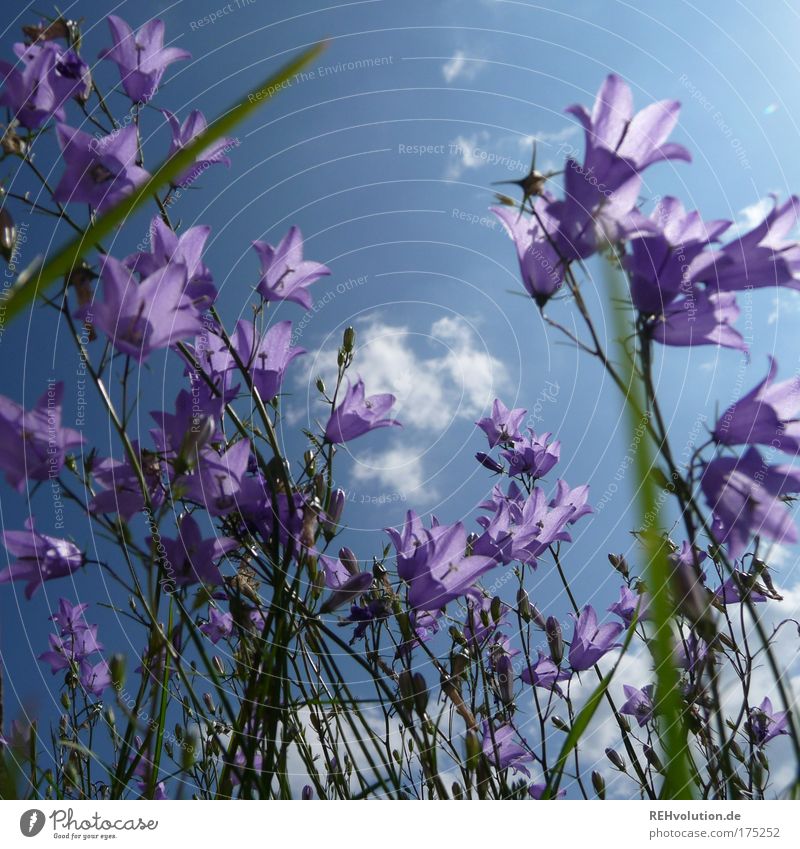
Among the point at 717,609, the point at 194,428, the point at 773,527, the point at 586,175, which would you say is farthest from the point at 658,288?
the point at 717,609

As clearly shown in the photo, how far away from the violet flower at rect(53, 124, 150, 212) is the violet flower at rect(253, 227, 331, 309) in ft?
0.61

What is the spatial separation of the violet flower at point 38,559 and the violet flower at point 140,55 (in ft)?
1.87

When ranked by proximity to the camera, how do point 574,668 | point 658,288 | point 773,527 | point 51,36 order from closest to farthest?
point 658,288, point 773,527, point 51,36, point 574,668

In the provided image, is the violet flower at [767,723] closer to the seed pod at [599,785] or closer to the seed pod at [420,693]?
the seed pod at [599,785]

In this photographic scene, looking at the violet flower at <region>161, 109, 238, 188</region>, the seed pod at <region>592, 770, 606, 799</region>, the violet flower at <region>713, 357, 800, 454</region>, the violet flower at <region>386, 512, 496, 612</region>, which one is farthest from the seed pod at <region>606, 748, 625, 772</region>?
the violet flower at <region>161, 109, 238, 188</region>

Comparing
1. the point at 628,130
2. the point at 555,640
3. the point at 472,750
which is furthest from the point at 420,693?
the point at 628,130

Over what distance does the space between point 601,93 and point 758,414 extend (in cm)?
37

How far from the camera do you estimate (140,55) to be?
2.99 feet

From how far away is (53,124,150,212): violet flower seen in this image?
764 mm

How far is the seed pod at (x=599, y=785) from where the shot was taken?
112cm

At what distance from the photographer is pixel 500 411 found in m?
1.29

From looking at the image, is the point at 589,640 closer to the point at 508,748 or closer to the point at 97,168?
Answer: the point at 508,748
